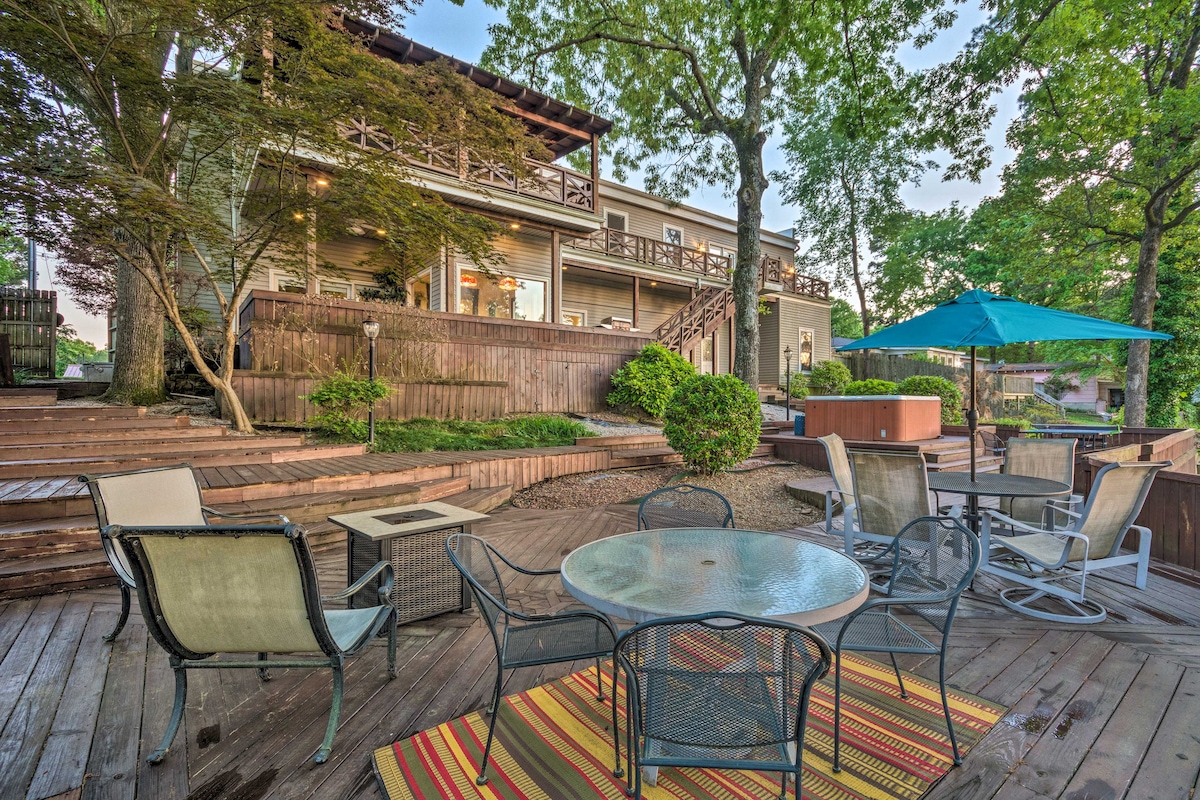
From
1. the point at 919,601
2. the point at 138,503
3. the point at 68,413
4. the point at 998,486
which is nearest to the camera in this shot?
the point at 919,601

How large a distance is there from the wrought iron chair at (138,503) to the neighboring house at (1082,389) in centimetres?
3152

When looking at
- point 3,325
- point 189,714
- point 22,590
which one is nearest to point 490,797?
point 189,714

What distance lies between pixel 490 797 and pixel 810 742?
1.24m

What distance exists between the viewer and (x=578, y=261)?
1352cm

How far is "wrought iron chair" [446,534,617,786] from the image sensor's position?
71.5 inches

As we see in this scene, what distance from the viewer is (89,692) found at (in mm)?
2238

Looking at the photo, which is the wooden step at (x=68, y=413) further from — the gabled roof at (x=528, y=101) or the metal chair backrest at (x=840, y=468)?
the metal chair backrest at (x=840, y=468)

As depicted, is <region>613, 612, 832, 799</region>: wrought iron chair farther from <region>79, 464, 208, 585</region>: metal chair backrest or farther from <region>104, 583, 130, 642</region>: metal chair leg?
<region>104, 583, 130, 642</region>: metal chair leg

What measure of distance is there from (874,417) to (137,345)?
1206 centimetres

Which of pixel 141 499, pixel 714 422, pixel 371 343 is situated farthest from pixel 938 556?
pixel 371 343

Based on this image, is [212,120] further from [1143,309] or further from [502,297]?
[1143,309]

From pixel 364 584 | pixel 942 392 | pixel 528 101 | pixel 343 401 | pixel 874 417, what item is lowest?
pixel 364 584

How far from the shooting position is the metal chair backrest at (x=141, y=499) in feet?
8.45

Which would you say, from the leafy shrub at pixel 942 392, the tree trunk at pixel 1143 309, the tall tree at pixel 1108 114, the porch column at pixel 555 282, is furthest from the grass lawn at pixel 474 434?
the tree trunk at pixel 1143 309
